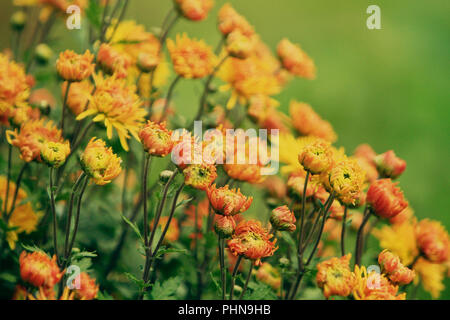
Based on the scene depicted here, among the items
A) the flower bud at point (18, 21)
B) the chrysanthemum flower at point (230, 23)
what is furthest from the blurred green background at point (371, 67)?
the chrysanthemum flower at point (230, 23)

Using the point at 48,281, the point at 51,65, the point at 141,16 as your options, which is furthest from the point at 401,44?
the point at 48,281

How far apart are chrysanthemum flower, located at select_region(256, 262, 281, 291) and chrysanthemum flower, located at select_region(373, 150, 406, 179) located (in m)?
0.34

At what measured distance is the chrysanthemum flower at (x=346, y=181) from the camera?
90 cm

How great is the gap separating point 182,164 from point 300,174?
0.36 m

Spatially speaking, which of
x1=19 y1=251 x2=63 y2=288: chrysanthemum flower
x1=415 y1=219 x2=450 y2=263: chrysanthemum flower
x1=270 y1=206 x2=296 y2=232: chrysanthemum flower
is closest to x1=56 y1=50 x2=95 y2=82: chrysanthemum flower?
x1=19 y1=251 x2=63 y2=288: chrysanthemum flower

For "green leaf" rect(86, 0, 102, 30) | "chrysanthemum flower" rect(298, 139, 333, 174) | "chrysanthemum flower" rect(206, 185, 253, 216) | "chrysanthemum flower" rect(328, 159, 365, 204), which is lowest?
"chrysanthemum flower" rect(206, 185, 253, 216)

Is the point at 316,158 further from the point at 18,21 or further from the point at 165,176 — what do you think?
the point at 18,21

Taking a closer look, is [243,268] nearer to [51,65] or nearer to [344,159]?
[344,159]

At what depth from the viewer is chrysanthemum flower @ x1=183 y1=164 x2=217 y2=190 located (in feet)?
2.87

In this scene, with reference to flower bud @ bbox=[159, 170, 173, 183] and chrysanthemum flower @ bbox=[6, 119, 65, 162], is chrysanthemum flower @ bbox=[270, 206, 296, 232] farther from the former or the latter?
chrysanthemum flower @ bbox=[6, 119, 65, 162]

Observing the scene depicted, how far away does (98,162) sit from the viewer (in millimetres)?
872

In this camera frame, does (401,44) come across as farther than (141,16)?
Yes

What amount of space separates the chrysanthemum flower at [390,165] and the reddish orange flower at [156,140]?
1.65 feet
